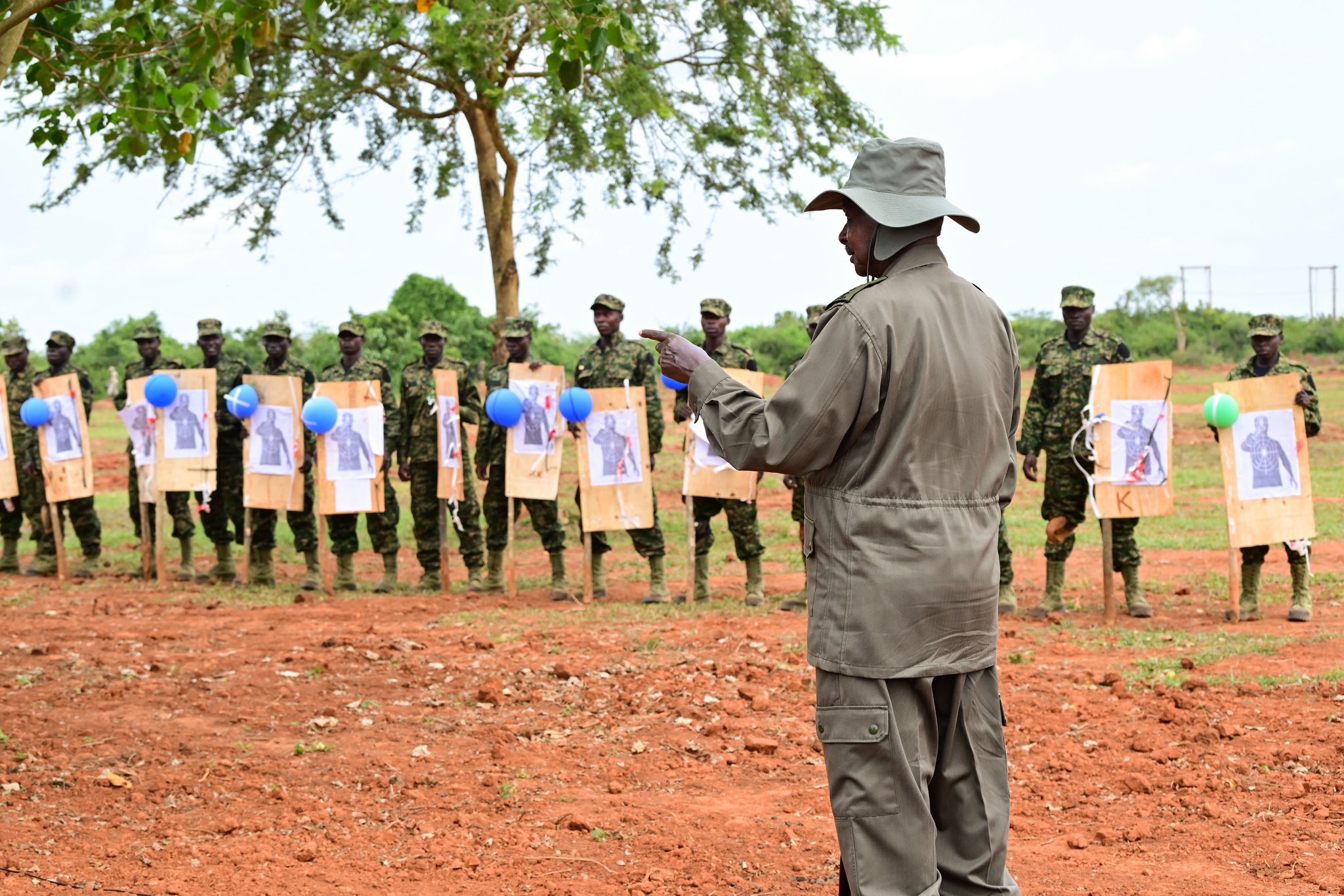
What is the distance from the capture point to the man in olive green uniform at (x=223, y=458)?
457 inches

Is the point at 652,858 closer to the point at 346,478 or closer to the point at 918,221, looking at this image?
the point at 918,221

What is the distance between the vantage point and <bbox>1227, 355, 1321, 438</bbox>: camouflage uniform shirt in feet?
29.7

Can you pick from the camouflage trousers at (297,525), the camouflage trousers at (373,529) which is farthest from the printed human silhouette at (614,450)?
the camouflage trousers at (297,525)

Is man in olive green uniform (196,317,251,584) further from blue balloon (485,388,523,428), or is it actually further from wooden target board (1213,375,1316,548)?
wooden target board (1213,375,1316,548)

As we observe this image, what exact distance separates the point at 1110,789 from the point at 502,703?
3.14 meters

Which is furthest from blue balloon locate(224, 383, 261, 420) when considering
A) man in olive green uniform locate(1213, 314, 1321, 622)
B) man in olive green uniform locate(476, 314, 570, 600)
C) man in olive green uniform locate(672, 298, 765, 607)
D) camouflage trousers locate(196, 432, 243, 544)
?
man in olive green uniform locate(1213, 314, 1321, 622)

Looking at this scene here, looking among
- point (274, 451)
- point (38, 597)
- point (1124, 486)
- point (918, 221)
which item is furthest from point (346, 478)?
point (918, 221)

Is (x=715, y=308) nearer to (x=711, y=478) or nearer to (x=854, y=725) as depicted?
(x=711, y=478)

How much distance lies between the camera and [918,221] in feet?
10.6

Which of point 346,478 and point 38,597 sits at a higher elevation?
point 346,478

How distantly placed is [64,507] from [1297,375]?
443 inches

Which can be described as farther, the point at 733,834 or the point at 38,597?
the point at 38,597

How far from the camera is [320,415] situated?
34.9 feet

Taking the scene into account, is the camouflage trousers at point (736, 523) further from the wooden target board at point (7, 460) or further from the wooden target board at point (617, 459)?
the wooden target board at point (7, 460)
